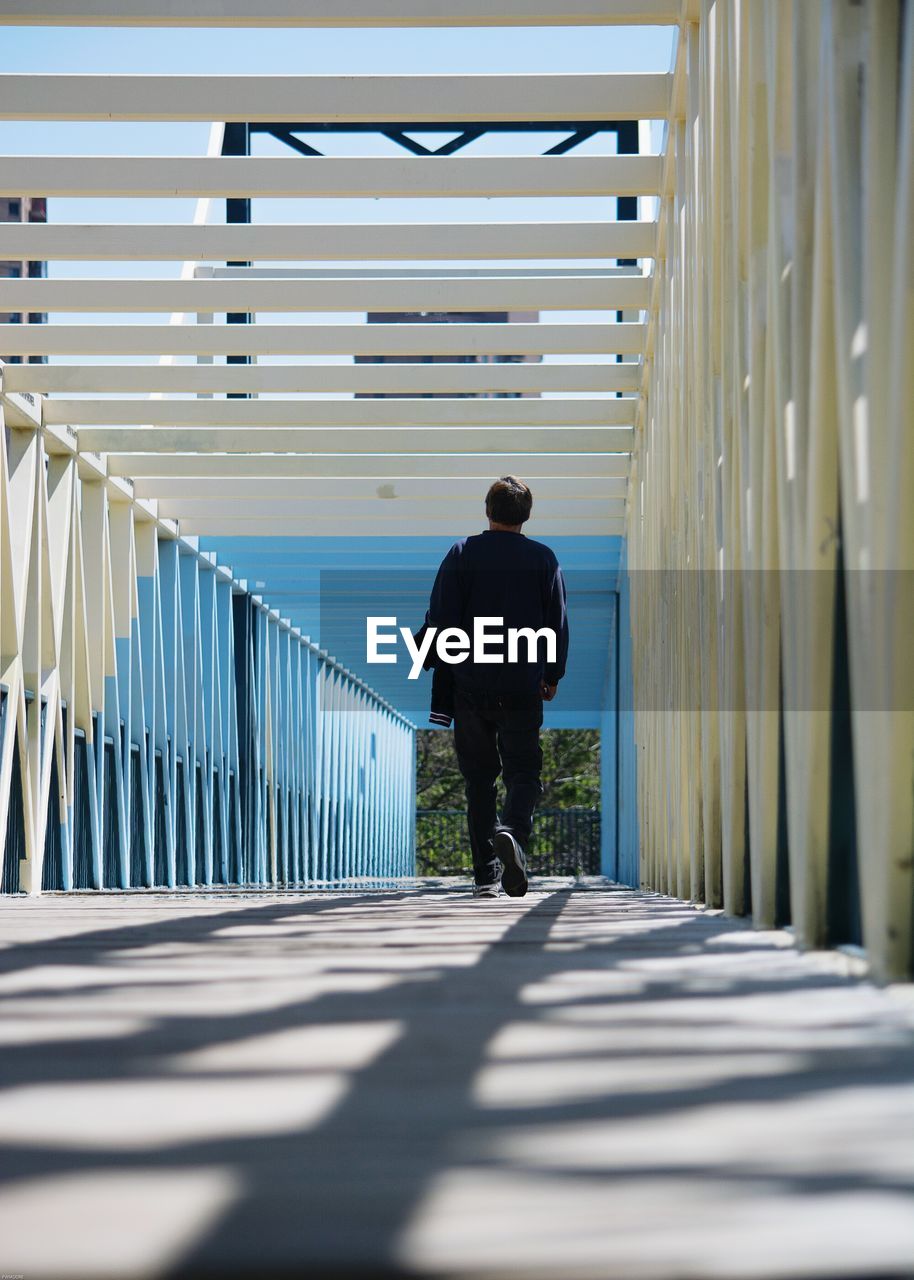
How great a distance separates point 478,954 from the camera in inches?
121

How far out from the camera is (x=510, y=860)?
5.68m

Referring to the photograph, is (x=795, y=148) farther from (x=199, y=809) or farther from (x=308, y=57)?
(x=199, y=809)

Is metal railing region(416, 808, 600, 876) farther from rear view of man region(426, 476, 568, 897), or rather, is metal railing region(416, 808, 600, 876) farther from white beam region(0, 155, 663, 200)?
rear view of man region(426, 476, 568, 897)

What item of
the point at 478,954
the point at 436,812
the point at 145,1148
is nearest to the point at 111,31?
the point at 478,954

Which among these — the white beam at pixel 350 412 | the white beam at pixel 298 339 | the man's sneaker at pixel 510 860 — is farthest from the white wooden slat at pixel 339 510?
the man's sneaker at pixel 510 860

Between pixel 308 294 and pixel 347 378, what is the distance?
60.1 inches

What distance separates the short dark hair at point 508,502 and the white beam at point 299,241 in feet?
8.52

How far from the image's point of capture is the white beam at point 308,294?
902 centimetres

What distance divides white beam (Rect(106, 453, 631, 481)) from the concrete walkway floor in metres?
9.75

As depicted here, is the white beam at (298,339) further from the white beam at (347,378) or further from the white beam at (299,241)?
the white beam at (299,241)

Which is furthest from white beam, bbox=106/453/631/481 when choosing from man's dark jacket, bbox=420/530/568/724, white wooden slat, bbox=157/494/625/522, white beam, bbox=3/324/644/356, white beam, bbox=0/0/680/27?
man's dark jacket, bbox=420/530/568/724

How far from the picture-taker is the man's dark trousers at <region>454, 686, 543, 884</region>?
6.11 meters

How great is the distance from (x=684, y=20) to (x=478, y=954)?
455 cm

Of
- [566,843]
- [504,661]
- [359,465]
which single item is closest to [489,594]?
[504,661]
